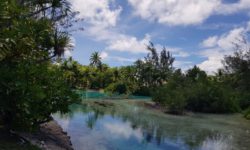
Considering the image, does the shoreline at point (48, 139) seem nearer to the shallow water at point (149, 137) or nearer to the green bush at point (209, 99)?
the shallow water at point (149, 137)

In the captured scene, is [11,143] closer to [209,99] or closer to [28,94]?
[28,94]

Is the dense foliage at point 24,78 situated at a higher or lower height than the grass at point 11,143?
higher

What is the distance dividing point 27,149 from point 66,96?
2803mm

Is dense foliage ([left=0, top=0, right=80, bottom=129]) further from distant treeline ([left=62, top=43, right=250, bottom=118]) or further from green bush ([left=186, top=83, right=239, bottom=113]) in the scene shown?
green bush ([left=186, top=83, right=239, bottom=113])

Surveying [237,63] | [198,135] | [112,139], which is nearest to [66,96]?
[112,139]

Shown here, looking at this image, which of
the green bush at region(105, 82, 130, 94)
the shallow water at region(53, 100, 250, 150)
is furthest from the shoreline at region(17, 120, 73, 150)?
the green bush at region(105, 82, 130, 94)

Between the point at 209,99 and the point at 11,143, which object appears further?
the point at 209,99

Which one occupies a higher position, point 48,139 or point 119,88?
point 119,88

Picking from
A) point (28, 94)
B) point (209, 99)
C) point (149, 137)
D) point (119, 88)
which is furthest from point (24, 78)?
point (119, 88)

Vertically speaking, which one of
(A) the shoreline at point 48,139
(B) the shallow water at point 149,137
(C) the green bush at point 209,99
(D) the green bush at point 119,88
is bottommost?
(B) the shallow water at point 149,137

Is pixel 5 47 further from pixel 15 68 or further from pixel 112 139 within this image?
pixel 112 139

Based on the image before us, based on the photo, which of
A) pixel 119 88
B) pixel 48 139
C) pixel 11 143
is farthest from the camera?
pixel 119 88

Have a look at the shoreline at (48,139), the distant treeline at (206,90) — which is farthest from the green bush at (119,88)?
the shoreline at (48,139)

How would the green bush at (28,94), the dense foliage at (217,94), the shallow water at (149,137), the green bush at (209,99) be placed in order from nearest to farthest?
1. the green bush at (28,94)
2. the shallow water at (149,137)
3. the dense foliage at (217,94)
4. the green bush at (209,99)
